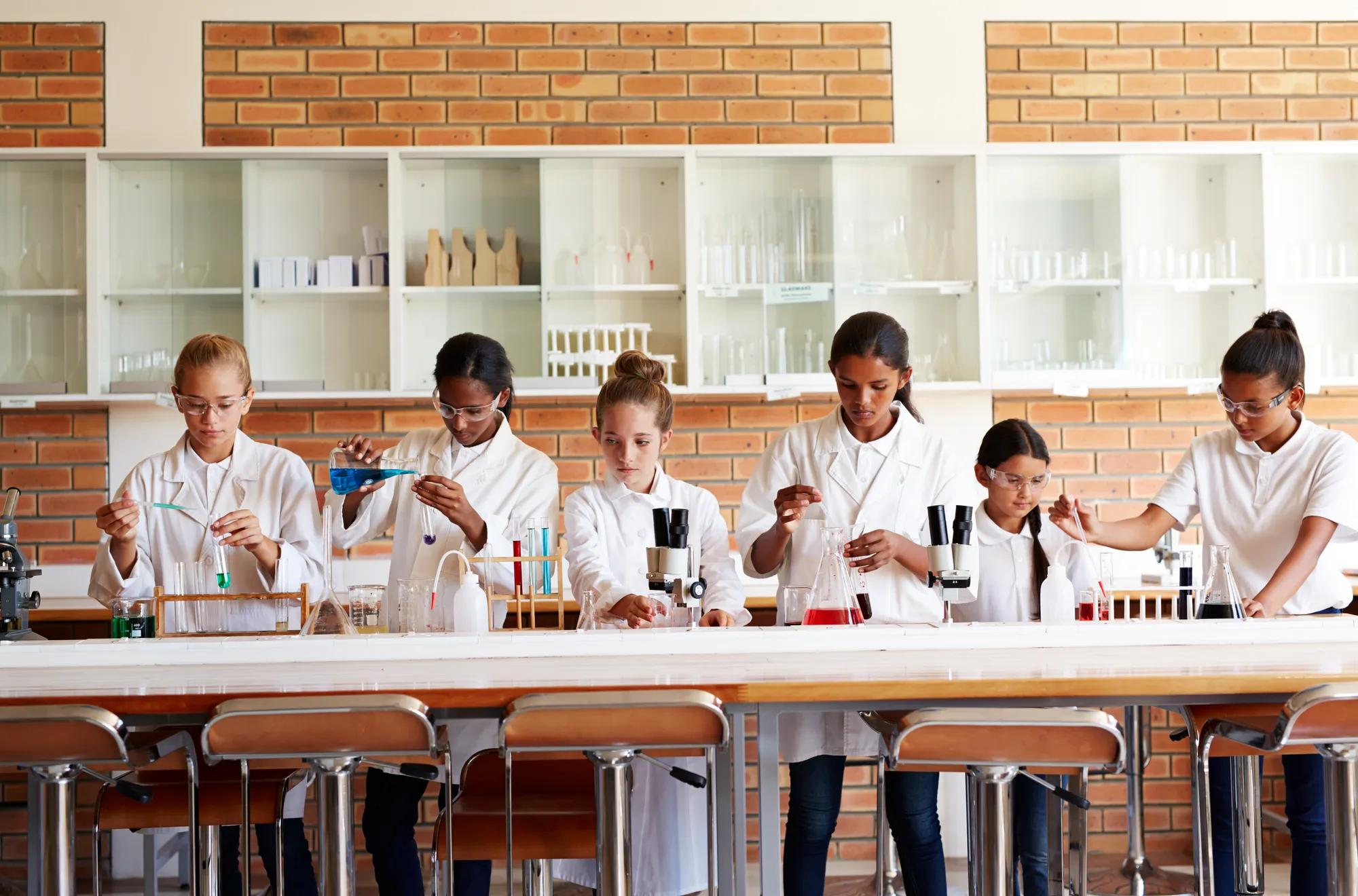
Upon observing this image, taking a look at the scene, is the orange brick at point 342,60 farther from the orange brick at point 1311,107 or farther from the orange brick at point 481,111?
the orange brick at point 1311,107

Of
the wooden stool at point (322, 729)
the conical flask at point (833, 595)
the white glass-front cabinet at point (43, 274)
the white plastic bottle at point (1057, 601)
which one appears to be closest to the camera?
the wooden stool at point (322, 729)

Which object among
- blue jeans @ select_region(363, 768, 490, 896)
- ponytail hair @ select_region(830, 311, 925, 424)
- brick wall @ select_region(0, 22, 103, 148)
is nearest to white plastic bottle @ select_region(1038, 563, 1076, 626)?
ponytail hair @ select_region(830, 311, 925, 424)

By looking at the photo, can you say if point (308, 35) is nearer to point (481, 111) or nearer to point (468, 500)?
point (481, 111)

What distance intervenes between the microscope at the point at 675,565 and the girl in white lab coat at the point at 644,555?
0.44 ft

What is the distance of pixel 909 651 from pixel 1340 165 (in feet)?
9.29

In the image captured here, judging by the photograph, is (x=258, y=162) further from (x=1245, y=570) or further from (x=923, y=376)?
(x=1245, y=570)

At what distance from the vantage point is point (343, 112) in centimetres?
404

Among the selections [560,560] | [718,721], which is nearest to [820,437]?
[560,560]

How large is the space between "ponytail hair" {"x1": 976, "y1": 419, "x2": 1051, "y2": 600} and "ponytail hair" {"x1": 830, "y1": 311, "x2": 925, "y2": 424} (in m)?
0.40

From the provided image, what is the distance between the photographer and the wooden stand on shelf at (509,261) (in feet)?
12.8

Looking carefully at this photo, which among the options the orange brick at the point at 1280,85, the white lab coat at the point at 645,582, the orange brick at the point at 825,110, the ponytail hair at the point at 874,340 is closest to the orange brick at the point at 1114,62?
the orange brick at the point at 1280,85

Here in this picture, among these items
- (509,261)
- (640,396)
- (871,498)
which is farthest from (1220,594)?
(509,261)

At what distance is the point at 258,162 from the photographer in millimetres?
3854

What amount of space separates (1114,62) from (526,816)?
334 cm
